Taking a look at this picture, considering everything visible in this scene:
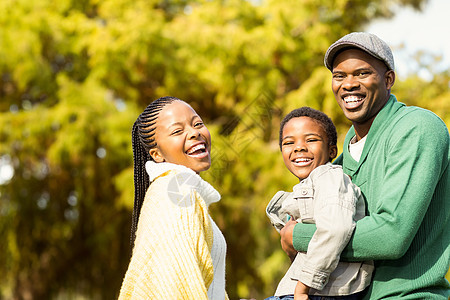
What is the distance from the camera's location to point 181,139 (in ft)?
7.89

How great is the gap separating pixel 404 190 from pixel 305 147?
51 centimetres

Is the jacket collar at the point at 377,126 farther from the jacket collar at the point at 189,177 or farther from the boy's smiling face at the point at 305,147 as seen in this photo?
the jacket collar at the point at 189,177

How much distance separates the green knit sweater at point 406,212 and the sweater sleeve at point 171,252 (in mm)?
362

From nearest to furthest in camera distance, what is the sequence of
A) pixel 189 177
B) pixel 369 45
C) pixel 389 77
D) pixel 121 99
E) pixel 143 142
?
pixel 369 45 → pixel 389 77 → pixel 189 177 → pixel 143 142 → pixel 121 99

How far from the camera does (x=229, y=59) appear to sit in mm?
9602

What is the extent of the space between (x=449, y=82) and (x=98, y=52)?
5351 millimetres

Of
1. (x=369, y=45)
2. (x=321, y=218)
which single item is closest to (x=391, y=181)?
(x=321, y=218)

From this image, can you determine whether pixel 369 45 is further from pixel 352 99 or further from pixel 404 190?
pixel 404 190

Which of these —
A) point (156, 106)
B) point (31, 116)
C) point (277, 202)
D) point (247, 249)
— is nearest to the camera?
point (277, 202)

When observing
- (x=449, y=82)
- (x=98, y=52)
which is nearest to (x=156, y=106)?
→ (x=98, y=52)

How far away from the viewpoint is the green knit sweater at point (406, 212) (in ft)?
6.05

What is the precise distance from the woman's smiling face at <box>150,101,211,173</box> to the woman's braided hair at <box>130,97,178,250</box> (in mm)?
34

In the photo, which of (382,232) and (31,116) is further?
(31,116)

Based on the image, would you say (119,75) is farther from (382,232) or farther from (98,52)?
(382,232)
